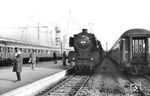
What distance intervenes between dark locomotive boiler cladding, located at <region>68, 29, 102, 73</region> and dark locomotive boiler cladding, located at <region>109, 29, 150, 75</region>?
7.46 feet

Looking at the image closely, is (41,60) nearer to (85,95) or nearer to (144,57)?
(144,57)

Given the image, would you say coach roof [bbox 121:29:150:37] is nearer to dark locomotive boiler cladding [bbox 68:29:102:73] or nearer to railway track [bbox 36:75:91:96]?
dark locomotive boiler cladding [bbox 68:29:102:73]

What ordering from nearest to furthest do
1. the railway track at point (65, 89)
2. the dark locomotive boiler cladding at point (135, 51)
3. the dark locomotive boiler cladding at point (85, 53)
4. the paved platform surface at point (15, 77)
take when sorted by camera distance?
the railway track at point (65, 89) → the paved platform surface at point (15, 77) → the dark locomotive boiler cladding at point (135, 51) → the dark locomotive boiler cladding at point (85, 53)

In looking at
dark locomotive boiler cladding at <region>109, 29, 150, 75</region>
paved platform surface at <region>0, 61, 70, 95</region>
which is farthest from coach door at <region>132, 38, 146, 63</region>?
paved platform surface at <region>0, 61, 70, 95</region>

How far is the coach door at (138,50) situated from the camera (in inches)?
551

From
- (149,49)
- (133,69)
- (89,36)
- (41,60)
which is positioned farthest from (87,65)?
(41,60)

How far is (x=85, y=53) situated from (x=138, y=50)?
389 centimetres

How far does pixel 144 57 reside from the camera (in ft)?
45.8

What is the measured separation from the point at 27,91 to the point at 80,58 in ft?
26.7

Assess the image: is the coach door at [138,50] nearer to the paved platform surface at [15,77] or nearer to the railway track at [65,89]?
the railway track at [65,89]

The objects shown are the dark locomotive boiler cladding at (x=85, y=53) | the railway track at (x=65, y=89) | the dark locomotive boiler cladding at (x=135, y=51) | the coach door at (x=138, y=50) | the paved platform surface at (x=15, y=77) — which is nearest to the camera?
the railway track at (x=65, y=89)

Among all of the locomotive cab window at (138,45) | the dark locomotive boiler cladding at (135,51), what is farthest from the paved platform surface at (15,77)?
the locomotive cab window at (138,45)

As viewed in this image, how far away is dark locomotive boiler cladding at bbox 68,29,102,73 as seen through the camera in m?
16.0

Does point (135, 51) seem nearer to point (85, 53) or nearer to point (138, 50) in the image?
point (138, 50)
